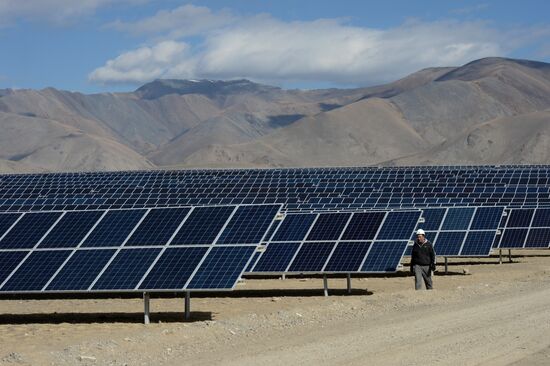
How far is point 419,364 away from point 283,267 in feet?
35.2

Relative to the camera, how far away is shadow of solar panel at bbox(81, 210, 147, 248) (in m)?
18.9

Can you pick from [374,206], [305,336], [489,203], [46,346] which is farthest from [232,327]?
[489,203]

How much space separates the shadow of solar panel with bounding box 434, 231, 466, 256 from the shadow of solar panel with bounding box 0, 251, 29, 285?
522 inches

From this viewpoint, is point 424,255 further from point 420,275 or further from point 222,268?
point 222,268

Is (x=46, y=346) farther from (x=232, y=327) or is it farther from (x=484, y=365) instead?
(x=484, y=365)

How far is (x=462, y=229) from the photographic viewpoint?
99.2 ft

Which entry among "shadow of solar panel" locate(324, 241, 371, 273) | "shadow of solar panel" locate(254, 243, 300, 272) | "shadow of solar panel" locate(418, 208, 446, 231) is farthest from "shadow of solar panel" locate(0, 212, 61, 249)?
"shadow of solar panel" locate(418, 208, 446, 231)

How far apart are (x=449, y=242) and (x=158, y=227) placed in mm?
12355

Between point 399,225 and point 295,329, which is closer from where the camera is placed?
point 295,329

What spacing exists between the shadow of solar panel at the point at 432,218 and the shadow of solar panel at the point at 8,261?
14291mm

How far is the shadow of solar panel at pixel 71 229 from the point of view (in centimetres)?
1898

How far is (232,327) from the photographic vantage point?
54.1ft

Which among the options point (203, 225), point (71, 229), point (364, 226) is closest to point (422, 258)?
point (364, 226)

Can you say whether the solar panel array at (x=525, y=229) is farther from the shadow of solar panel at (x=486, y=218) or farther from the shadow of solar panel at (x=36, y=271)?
the shadow of solar panel at (x=36, y=271)
